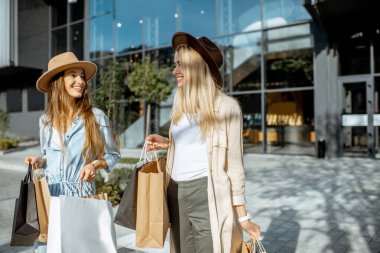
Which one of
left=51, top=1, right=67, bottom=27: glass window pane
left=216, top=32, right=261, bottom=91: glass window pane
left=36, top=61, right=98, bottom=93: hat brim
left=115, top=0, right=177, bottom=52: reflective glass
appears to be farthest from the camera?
left=51, top=1, right=67, bottom=27: glass window pane

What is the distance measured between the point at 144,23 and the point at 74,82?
15.3m

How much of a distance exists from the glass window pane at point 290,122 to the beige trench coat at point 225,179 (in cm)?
1140

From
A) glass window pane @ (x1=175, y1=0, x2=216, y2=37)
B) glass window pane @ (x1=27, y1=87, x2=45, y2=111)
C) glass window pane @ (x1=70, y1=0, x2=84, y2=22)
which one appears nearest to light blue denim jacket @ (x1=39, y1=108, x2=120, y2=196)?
glass window pane @ (x1=175, y1=0, x2=216, y2=37)

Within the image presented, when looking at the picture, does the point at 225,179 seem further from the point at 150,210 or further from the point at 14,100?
the point at 14,100

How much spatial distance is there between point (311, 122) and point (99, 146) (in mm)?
11675

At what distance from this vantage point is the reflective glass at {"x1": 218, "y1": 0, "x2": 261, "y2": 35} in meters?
14.0

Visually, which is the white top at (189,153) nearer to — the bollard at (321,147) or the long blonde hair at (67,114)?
the long blonde hair at (67,114)

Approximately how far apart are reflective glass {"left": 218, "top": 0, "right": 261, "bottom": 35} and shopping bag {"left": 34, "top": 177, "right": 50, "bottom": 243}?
42.6 feet

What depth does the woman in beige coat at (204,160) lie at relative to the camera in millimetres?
1973

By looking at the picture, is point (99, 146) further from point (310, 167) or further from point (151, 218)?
point (310, 167)

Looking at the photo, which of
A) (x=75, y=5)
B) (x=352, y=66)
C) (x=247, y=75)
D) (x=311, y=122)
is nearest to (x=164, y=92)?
(x=247, y=75)

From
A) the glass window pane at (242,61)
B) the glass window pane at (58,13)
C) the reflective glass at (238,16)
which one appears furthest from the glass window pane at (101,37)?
the glass window pane at (242,61)

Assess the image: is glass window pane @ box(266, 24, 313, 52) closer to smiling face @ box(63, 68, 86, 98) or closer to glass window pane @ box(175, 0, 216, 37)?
glass window pane @ box(175, 0, 216, 37)

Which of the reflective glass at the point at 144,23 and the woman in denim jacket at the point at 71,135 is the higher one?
the reflective glass at the point at 144,23
